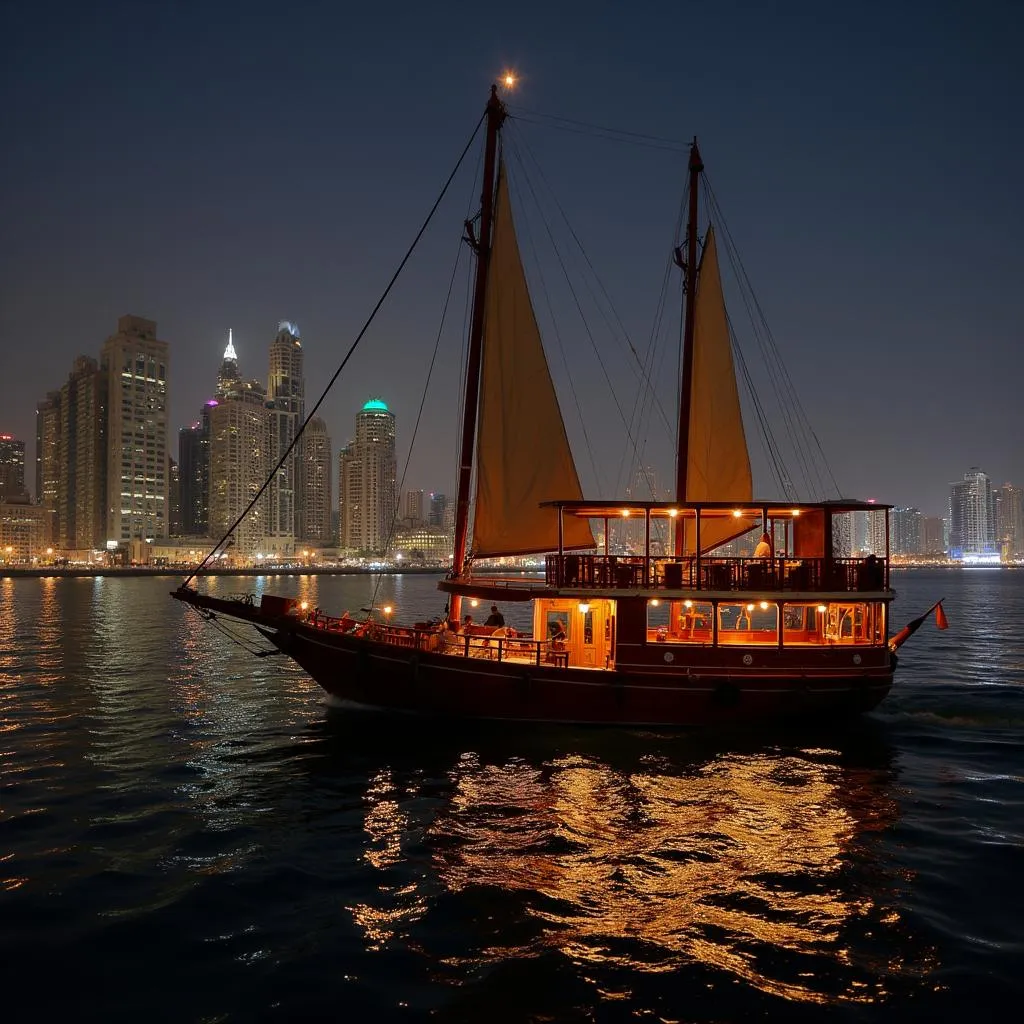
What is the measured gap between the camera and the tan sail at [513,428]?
20.3 metres

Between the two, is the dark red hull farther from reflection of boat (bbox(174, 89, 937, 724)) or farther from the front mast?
the front mast

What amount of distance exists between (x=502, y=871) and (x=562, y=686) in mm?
7223

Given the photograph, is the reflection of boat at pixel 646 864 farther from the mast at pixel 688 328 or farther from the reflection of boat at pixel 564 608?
the mast at pixel 688 328

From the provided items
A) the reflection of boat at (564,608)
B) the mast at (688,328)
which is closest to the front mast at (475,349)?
the reflection of boat at (564,608)

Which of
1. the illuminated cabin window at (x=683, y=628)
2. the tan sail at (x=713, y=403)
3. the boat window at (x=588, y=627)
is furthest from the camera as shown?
the tan sail at (x=713, y=403)

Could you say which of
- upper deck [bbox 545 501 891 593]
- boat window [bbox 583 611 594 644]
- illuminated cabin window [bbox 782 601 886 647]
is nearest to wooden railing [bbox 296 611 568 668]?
boat window [bbox 583 611 594 644]

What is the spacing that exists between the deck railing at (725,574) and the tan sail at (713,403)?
20.6 ft

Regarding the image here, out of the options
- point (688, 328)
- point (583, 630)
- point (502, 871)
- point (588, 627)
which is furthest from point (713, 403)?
point (502, 871)

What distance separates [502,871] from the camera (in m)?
10.9

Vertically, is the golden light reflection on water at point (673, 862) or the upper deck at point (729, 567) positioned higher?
the upper deck at point (729, 567)

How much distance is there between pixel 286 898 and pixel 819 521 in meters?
14.4

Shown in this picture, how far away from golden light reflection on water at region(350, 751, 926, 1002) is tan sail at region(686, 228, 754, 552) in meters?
10.6

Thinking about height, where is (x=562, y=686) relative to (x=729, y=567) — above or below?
below

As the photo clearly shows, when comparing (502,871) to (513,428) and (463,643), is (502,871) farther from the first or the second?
(513,428)
